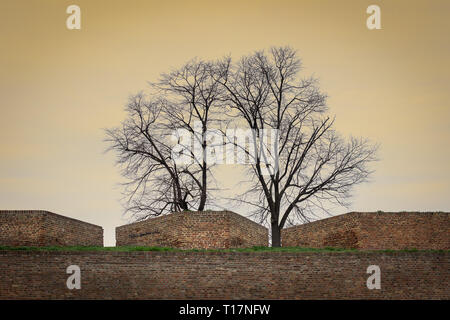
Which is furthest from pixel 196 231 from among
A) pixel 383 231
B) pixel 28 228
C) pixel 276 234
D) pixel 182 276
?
pixel 383 231

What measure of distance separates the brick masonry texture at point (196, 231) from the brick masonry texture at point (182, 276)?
12.3 feet

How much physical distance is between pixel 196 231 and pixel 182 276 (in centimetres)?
422

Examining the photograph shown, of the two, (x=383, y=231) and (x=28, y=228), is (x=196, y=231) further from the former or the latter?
(x=383, y=231)

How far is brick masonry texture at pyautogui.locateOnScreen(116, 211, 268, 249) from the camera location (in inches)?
1075

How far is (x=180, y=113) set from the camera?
33.8m

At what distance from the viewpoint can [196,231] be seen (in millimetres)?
27406

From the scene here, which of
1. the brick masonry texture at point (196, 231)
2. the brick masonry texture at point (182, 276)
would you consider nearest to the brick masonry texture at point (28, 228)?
the brick masonry texture at point (182, 276)

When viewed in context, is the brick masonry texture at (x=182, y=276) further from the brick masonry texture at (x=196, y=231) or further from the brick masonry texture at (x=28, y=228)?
the brick masonry texture at (x=196, y=231)

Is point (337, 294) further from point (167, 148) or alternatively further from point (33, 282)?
point (167, 148)

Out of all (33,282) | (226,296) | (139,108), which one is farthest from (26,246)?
(139,108)

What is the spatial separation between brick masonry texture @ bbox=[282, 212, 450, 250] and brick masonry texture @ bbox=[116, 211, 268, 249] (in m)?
3.26

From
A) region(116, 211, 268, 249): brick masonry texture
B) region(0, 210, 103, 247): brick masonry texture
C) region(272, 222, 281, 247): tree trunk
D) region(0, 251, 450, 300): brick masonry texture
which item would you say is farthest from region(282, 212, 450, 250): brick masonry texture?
region(0, 210, 103, 247): brick masonry texture
